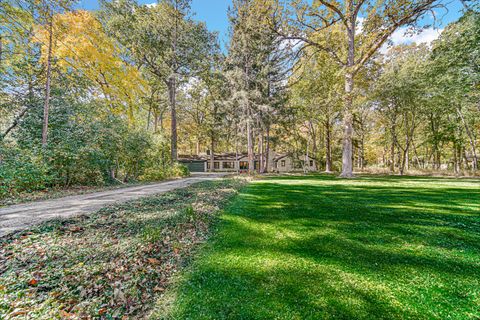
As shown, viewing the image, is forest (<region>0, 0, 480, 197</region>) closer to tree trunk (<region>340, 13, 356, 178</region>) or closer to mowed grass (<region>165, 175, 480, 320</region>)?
tree trunk (<region>340, 13, 356, 178</region>)

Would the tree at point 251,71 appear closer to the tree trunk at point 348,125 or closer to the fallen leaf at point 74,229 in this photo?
the tree trunk at point 348,125

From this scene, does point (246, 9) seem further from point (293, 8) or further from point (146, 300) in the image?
point (146, 300)

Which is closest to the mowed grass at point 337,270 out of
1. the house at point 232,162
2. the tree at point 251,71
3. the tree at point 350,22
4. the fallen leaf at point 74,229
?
the fallen leaf at point 74,229

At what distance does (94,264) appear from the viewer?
7.75ft

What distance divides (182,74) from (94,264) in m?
17.3

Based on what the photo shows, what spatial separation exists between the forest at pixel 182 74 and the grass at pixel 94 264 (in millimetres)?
5162

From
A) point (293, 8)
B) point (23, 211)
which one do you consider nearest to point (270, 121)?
point (293, 8)

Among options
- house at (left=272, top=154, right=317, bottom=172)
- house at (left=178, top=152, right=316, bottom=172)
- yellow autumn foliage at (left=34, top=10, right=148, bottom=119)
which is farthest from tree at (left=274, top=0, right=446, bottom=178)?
house at (left=178, top=152, right=316, bottom=172)

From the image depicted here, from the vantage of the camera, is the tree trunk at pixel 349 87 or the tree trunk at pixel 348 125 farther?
the tree trunk at pixel 348 125

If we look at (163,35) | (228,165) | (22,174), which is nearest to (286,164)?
(228,165)

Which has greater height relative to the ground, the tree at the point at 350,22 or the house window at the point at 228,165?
the tree at the point at 350,22

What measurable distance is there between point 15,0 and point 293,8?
13352mm

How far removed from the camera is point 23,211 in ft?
15.0

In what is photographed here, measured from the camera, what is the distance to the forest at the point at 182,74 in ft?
27.0
